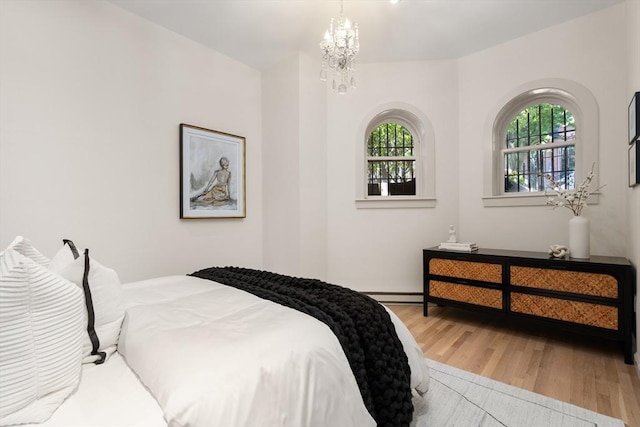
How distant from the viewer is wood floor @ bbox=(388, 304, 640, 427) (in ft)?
5.80

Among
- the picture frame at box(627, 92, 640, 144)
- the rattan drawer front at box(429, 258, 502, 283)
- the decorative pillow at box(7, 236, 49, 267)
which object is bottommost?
the rattan drawer front at box(429, 258, 502, 283)

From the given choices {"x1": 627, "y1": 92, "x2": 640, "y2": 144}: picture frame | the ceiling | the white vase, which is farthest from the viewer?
the ceiling

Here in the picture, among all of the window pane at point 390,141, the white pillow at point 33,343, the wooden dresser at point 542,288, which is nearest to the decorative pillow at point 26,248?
the white pillow at point 33,343

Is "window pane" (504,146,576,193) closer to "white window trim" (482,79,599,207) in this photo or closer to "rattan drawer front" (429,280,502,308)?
"white window trim" (482,79,599,207)

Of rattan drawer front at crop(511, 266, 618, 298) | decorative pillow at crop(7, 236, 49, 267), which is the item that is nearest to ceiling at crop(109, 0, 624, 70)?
rattan drawer front at crop(511, 266, 618, 298)

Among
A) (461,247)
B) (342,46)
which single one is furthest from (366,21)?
(461,247)

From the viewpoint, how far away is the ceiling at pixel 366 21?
262cm

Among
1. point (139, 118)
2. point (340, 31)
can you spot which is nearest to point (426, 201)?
point (340, 31)

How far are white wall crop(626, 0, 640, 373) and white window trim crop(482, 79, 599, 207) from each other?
1.08 feet

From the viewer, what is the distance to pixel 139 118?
2648 millimetres

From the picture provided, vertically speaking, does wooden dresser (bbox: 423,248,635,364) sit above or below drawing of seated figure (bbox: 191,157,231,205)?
below

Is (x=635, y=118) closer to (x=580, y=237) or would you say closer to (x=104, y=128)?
(x=580, y=237)

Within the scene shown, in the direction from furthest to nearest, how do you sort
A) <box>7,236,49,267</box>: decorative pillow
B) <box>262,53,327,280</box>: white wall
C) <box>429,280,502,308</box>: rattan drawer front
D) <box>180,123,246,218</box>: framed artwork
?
<box>262,53,327,280</box>: white wall → <box>180,123,246,218</box>: framed artwork → <box>429,280,502,308</box>: rattan drawer front → <box>7,236,49,267</box>: decorative pillow

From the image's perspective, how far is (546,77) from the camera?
3.02m
